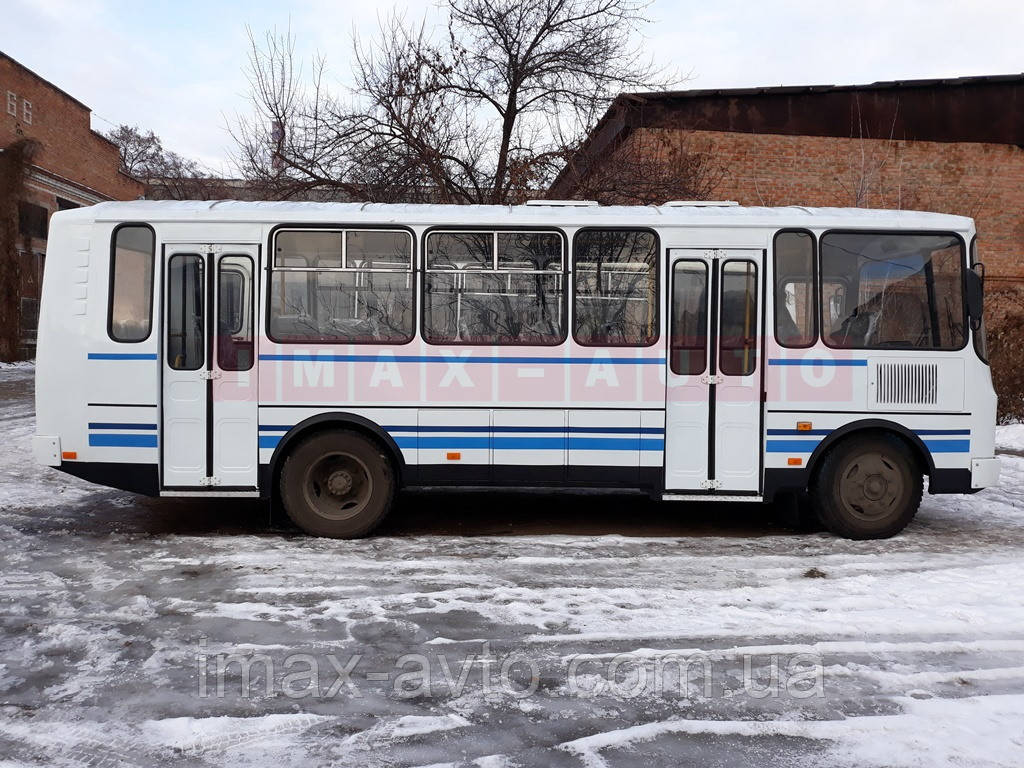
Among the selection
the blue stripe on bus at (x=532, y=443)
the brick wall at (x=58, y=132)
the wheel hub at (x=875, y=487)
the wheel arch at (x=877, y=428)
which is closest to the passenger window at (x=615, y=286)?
the blue stripe on bus at (x=532, y=443)

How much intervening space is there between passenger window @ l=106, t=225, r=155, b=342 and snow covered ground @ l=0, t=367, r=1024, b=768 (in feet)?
6.09

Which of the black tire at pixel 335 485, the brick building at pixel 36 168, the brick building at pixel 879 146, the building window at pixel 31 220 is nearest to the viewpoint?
the black tire at pixel 335 485

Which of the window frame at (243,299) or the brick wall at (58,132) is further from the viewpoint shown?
the brick wall at (58,132)

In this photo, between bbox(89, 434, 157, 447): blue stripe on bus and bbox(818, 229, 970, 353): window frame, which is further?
bbox(818, 229, 970, 353): window frame

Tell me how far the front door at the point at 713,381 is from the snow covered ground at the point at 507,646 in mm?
666

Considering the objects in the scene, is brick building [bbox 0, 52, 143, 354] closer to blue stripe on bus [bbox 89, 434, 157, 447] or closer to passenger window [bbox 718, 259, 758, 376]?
blue stripe on bus [bbox 89, 434, 157, 447]

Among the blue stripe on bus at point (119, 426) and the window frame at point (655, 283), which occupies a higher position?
the window frame at point (655, 283)

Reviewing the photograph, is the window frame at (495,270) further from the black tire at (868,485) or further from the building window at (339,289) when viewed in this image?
the black tire at (868,485)

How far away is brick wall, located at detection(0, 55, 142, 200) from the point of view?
95.7 ft

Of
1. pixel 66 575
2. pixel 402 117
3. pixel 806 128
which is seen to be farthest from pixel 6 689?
pixel 806 128

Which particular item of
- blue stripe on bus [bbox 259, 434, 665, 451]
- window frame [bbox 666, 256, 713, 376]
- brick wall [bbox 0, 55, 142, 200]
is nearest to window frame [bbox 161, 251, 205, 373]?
blue stripe on bus [bbox 259, 434, 665, 451]

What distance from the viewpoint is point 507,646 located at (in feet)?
15.9

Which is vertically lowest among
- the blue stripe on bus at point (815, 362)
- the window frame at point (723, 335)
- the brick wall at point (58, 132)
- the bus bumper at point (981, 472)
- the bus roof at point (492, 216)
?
the bus bumper at point (981, 472)

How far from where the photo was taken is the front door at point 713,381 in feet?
24.4
